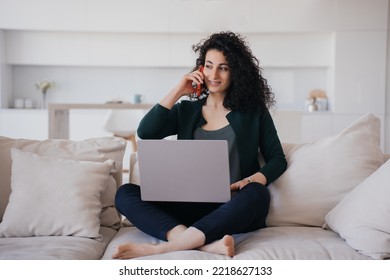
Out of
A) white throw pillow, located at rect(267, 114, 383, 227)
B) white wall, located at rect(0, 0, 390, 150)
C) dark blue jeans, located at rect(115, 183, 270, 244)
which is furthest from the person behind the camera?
white wall, located at rect(0, 0, 390, 150)

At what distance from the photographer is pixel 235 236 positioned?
1752 millimetres

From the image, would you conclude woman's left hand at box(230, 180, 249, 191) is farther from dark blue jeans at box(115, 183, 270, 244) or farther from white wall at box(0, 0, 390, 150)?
white wall at box(0, 0, 390, 150)

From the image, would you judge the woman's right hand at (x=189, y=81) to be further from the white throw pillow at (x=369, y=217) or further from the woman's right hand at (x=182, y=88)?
the white throw pillow at (x=369, y=217)

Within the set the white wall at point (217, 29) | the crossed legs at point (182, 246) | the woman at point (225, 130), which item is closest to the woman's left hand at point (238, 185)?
the woman at point (225, 130)

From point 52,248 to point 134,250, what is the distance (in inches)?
9.7

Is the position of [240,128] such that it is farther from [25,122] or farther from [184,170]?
[25,122]

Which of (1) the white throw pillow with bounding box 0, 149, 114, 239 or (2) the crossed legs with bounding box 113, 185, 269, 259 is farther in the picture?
(1) the white throw pillow with bounding box 0, 149, 114, 239

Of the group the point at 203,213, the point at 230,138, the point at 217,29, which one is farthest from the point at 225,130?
the point at 217,29

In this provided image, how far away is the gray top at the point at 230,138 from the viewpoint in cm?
192

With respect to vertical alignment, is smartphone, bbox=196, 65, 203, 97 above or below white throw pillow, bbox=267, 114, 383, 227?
above

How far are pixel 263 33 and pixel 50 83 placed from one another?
226 centimetres

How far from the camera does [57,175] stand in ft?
5.86

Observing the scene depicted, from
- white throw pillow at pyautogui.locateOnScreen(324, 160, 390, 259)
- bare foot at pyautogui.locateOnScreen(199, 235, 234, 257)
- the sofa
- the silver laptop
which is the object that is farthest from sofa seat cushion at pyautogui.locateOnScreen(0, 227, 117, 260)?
white throw pillow at pyautogui.locateOnScreen(324, 160, 390, 259)

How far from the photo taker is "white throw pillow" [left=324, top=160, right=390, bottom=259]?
152cm
